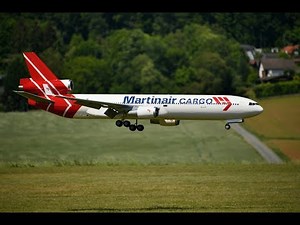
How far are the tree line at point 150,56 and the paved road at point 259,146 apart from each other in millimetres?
9289

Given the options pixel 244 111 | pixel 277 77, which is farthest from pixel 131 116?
pixel 277 77

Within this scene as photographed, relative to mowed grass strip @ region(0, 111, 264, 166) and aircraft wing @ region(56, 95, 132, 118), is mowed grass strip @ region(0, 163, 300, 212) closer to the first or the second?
aircraft wing @ region(56, 95, 132, 118)

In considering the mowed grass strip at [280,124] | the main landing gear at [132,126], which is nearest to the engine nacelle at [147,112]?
the main landing gear at [132,126]

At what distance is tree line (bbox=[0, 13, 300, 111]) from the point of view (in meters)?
120

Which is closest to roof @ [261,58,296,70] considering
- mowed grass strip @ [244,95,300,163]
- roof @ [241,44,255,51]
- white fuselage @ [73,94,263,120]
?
roof @ [241,44,255,51]

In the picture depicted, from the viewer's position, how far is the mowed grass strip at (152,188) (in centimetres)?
3953

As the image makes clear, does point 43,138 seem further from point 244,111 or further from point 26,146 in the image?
point 244,111

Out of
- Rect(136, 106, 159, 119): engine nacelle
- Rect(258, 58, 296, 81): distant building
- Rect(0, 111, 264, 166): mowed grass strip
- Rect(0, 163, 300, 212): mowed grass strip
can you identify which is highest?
Rect(136, 106, 159, 119): engine nacelle

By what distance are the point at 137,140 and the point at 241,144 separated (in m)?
12.8

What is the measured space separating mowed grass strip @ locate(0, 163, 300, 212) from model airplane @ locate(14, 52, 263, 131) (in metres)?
4.04

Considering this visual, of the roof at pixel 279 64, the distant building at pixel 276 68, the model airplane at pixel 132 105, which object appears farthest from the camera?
the roof at pixel 279 64

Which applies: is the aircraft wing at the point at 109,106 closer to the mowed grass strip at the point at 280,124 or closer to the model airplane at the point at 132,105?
the model airplane at the point at 132,105
